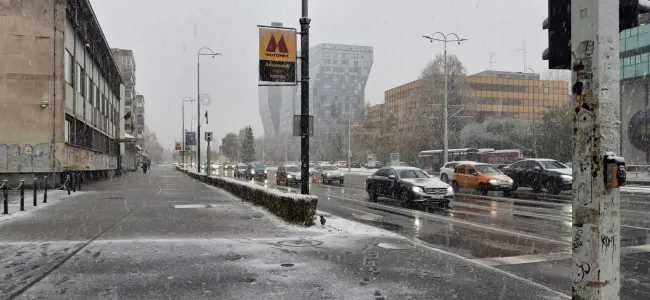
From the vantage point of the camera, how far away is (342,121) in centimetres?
10225

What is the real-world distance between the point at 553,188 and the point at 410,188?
9.28 metres

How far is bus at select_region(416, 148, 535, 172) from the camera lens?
4678 centimetres

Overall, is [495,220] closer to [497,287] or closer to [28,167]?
[497,287]

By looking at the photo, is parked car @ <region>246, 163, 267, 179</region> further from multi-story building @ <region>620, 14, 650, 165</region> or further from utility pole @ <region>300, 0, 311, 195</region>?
multi-story building @ <region>620, 14, 650, 165</region>

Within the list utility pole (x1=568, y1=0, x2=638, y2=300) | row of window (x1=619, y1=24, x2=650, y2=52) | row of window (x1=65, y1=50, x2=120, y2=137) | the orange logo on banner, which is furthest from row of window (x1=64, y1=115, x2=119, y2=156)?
row of window (x1=619, y1=24, x2=650, y2=52)

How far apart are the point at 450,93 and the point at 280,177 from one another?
2883 cm

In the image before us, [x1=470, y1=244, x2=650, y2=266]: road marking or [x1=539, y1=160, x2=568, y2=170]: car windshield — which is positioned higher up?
[x1=539, y1=160, x2=568, y2=170]: car windshield

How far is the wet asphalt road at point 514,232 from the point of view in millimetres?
6744

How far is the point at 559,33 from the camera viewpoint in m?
4.02

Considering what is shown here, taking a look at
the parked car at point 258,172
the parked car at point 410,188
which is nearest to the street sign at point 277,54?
the parked car at point 410,188

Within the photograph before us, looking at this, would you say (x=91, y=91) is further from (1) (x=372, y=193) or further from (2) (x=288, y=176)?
(1) (x=372, y=193)

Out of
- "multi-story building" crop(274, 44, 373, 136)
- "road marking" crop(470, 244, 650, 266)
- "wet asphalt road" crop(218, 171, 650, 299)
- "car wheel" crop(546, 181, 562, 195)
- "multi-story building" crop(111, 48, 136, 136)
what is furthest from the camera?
"multi-story building" crop(274, 44, 373, 136)

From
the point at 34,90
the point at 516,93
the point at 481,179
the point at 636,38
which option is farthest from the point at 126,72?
the point at 481,179

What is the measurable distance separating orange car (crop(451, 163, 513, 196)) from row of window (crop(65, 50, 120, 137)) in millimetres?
21094
